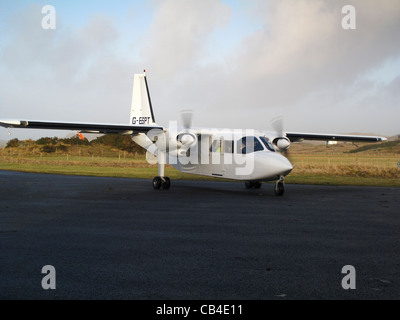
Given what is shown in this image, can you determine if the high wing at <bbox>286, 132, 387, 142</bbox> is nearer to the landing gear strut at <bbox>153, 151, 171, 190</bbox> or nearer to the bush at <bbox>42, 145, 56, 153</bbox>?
the landing gear strut at <bbox>153, 151, 171, 190</bbox>

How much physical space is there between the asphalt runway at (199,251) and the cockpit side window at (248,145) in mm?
4215

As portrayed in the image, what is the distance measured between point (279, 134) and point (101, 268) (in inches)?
606

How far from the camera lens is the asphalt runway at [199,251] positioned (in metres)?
5.03

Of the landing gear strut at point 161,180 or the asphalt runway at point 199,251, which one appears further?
the landing gear strut at point 161,180

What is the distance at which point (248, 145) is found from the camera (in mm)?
17812

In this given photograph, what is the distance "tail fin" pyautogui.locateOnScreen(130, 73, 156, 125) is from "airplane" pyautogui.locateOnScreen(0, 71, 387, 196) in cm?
206

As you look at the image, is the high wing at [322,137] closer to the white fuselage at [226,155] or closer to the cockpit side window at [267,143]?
the white fuselage at [226,155]

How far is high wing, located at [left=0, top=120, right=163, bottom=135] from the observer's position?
1741 centimetres

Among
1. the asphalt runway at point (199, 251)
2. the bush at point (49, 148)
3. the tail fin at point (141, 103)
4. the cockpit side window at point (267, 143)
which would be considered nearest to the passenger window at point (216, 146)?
the cockpit side window at point (267, 143)

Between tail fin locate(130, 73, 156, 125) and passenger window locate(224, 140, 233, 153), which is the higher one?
tail fin locate(130, 73, 156, 125)

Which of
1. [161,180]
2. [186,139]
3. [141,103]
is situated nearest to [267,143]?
[186,139]

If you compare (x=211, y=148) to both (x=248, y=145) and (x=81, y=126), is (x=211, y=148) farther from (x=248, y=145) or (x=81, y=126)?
(x=81, y=126)

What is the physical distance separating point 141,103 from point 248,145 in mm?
8843

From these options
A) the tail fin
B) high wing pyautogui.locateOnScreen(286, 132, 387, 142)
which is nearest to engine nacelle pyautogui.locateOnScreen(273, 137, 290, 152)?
high wing pyautogui.locateOnScreen(286, 132, 387, 142)
